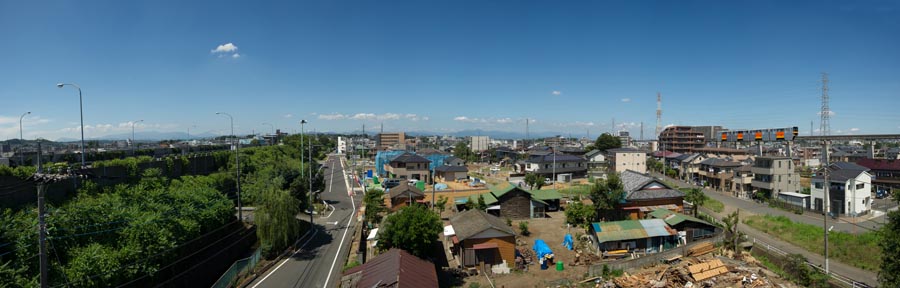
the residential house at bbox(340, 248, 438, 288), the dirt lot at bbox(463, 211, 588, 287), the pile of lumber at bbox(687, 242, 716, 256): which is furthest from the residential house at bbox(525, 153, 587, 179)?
the residential house at bbox(340, 248, 438, 288)

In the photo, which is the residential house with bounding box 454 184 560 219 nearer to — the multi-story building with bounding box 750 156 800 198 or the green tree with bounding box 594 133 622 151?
the multi-story building with bounding box 750 156 800 198

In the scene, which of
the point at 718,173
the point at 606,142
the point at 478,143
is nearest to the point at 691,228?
the point at 718,173

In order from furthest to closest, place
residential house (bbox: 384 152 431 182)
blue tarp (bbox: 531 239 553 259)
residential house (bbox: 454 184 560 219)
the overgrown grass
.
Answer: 1. residential house (bbox: 384 152 431 182)
2. residential house (bbox: 454 184 560 219)
3. blue tarp (bbox: 531 239 553 259)
4. the overgrown grass

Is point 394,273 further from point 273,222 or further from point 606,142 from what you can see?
point 606,142

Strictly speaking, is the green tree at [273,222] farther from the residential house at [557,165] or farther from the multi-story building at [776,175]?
the multi-story building at [776,175]

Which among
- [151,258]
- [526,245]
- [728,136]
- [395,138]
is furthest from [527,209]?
[395,138]

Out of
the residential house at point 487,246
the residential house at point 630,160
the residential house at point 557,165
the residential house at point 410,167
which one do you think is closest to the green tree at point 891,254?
the residential house at point 487,246
